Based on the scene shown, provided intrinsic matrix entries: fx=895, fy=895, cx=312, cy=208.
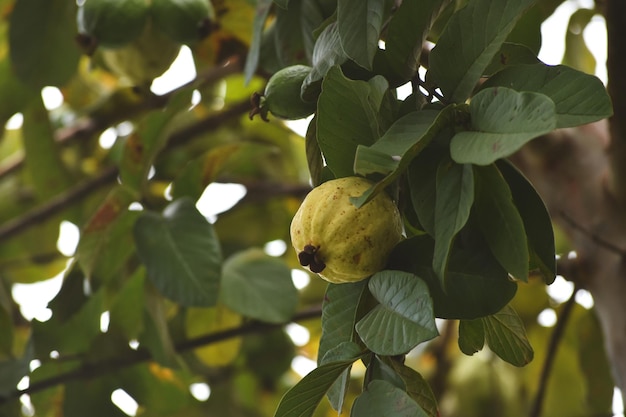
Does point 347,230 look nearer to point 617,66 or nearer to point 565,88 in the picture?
point 565,88

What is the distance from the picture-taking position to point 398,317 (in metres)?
0.55

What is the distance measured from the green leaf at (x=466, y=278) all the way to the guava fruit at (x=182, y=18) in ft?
1.80

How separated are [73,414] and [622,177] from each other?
0.72 metres

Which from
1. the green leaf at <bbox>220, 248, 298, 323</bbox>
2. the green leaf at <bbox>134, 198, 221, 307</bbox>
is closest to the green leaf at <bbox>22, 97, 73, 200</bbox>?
the green leaf at <bbox>220, 248, 298, 323</bbox>

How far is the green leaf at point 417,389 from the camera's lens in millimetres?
575

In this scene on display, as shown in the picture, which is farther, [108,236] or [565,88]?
[108,236]

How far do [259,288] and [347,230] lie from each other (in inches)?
25.5

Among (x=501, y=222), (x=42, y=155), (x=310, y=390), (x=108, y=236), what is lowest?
(x=42, y=155)

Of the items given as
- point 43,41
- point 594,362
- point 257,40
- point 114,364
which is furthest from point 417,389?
point 43,41

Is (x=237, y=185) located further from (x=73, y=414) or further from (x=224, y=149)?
(x=73, y=414)

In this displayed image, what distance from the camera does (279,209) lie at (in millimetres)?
1655

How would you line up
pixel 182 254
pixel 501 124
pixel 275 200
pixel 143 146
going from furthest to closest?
1. pixel 275 200
2. pixel 143 146
3. pixel 182 254
4. pixel 501 124

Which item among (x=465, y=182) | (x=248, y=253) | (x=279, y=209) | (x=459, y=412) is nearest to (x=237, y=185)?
(x=279, y=209)

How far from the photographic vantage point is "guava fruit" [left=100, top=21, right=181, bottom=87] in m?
1.11
